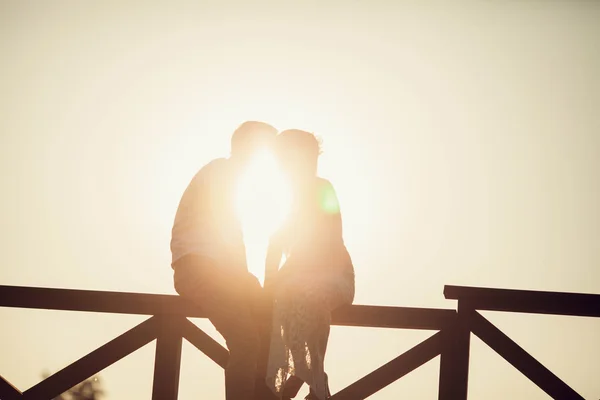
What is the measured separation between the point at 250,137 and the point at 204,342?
1293 mm

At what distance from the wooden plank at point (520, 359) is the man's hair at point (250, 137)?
1648 millimetres

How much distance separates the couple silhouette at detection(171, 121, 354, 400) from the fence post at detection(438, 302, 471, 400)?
606mm

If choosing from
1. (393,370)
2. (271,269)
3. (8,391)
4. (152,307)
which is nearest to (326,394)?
(393,370)

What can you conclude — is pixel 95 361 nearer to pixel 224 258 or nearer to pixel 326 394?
pixel 224 258

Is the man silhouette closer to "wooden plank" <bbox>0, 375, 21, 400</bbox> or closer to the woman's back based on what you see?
the woman's back

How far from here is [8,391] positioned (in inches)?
164

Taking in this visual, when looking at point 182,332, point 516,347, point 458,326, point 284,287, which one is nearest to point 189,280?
point 182,332

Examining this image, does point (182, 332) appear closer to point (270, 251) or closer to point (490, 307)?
point (270, 251)

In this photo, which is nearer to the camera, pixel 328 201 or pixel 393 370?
pixel 393 370

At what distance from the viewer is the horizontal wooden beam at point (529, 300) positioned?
4.04 m

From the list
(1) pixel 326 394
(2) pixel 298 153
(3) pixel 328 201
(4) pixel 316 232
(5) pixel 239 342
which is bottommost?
(1) pixel 326 394

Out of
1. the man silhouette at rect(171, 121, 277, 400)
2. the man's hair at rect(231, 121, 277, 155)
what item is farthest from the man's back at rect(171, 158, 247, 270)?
the man's hair at rect(231, 121, 277, 155)

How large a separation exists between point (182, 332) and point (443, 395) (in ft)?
5.00

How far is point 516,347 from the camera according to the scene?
3.96m
